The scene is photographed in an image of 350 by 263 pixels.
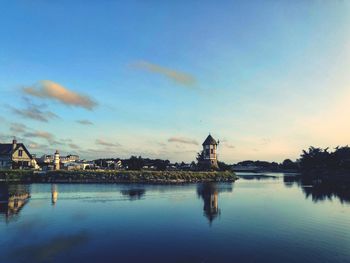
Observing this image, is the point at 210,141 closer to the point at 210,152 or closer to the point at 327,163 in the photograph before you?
the point at 210,152

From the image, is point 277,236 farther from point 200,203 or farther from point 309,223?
point 200,203

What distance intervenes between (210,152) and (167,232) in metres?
83.7

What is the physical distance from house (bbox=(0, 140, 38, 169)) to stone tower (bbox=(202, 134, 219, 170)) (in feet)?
179

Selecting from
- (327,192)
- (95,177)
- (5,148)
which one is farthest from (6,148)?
(327,192)

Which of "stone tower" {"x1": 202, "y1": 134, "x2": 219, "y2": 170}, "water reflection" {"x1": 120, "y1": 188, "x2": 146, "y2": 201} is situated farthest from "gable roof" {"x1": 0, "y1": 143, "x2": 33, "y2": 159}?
"stone tower" {"x1": 202, "y1": 134, "x2": 219, "y2": 170}

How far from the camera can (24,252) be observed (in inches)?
827

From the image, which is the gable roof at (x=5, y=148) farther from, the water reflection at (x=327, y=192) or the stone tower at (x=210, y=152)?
the water reflection at (x=327, y=192)

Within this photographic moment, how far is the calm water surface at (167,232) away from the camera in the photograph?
2123cm

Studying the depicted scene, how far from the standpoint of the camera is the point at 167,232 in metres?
28.0

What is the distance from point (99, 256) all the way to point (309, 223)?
2198cm

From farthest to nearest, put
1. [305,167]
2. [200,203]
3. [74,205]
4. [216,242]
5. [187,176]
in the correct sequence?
[305,167]
[187,176]
[200,203]
[74,205]
[216,242]

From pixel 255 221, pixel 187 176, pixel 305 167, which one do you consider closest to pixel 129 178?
pixel 187 176

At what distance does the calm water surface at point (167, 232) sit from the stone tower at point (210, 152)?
217 ft

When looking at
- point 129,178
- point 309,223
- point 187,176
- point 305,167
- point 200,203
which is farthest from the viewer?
point 305,167
